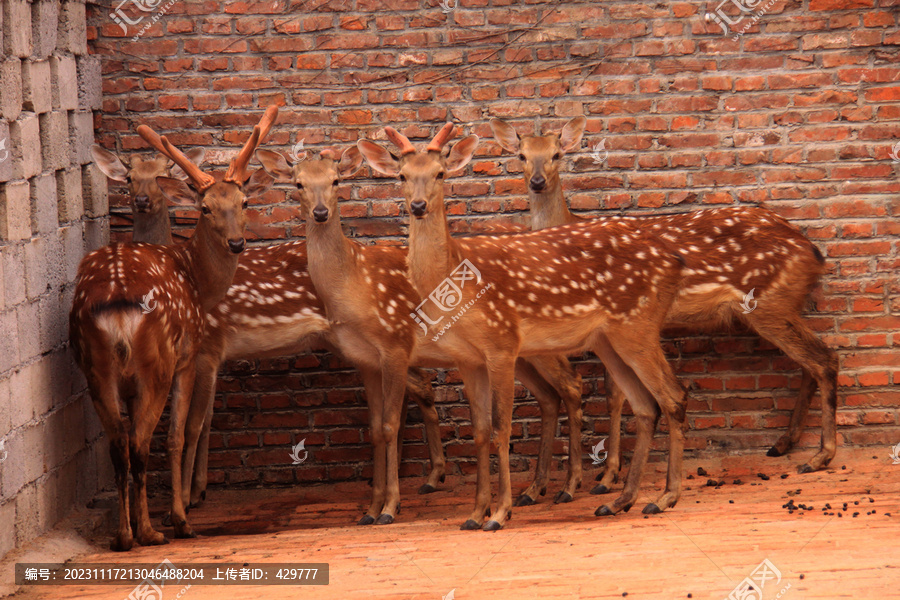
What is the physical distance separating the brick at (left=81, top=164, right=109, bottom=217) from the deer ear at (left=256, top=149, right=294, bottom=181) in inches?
42.5

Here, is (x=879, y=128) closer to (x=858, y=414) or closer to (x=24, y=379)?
(x=858, y=414)

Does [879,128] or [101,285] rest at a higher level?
[879,128]

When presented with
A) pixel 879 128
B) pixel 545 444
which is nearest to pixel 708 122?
pixel 879 128

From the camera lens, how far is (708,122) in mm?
5906

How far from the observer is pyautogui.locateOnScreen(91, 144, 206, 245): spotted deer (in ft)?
18.3

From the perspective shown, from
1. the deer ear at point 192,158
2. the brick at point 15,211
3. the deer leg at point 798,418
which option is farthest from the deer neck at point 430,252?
the deer leg at point 798,418

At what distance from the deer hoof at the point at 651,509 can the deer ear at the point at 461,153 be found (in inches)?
75.9

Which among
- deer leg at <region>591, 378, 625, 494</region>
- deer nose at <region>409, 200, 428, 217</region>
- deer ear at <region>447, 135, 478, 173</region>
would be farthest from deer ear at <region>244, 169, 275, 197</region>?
deer leg at <region>591, 378, 625, 494</region>

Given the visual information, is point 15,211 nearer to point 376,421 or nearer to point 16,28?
point 16,28

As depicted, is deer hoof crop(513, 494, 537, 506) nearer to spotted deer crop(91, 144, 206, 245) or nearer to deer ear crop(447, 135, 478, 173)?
deer ear crop(447, 135, 478, 173)

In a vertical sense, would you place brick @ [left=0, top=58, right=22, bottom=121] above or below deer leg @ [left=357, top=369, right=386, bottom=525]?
above

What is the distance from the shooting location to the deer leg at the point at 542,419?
5.39 metres

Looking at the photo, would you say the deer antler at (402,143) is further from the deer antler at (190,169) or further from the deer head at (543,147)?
the deer antler at (190,169)

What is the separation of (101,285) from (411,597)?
7.13 ft
